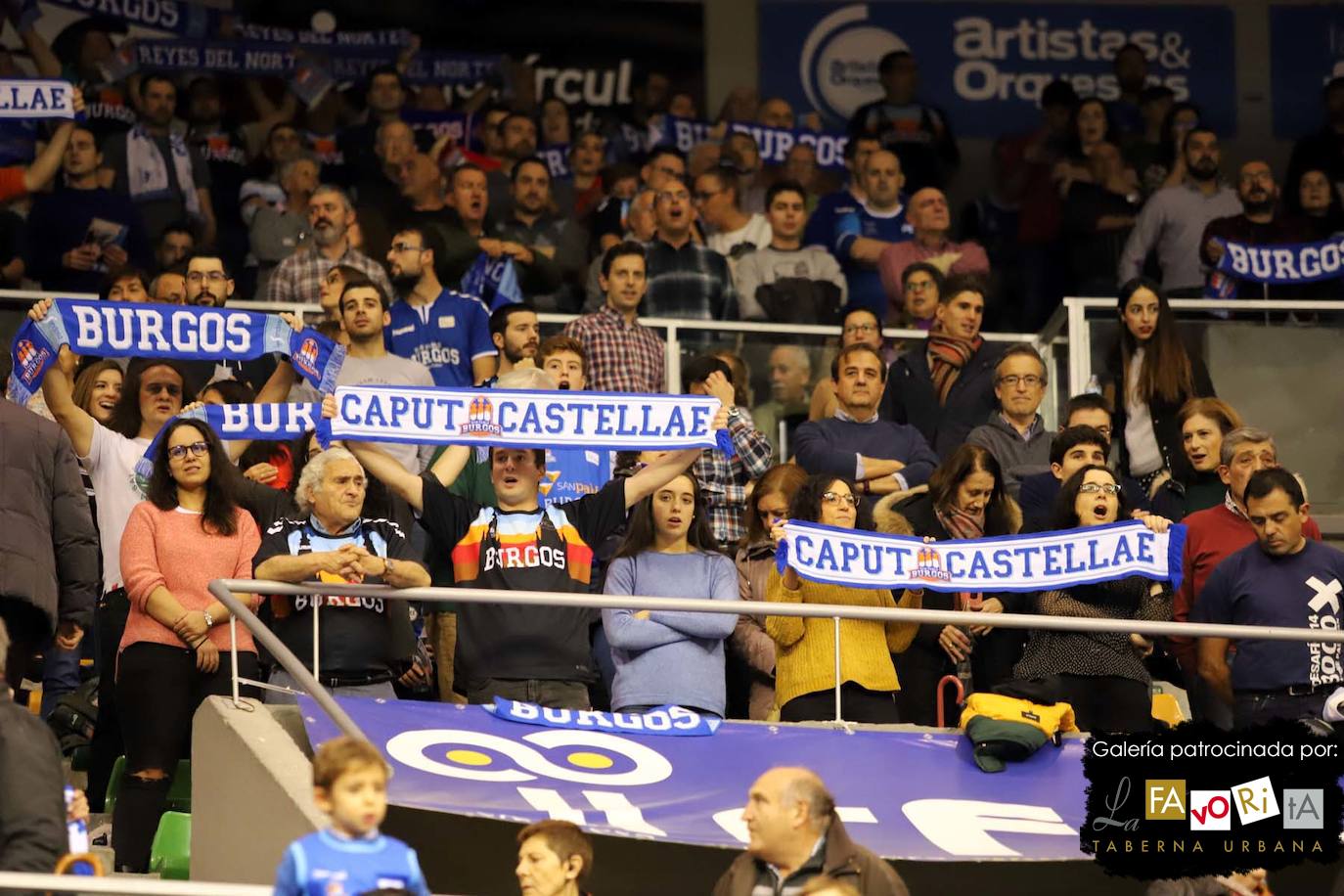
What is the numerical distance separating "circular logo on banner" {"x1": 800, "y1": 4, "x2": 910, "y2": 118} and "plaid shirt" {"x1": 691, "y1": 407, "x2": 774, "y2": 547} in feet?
27.2

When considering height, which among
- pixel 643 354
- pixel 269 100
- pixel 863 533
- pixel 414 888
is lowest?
pixel 414 888

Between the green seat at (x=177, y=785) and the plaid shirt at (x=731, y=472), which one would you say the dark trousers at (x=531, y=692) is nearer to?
the green seat at (x=177, y=785)

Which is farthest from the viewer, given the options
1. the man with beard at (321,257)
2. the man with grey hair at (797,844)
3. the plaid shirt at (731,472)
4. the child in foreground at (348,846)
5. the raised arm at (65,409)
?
the man with beard at (321,257)

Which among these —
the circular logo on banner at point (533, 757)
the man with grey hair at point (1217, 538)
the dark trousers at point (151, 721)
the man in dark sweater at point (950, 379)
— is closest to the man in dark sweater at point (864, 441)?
the man in dark sweater at point (950, 379)

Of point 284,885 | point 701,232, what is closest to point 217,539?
point 284,885

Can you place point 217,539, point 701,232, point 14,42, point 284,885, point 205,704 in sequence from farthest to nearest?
1. point 14,42
2. point 701,232
3. point 217,539
4. point 205,704
5. point 284,885

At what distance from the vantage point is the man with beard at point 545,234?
1573 cm

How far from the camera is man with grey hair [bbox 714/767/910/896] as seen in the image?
27.5 ft

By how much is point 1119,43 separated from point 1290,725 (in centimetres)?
1145

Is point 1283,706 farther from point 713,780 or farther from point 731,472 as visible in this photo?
point 731,472

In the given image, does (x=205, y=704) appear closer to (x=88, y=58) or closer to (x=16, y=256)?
(x=16, y=256)

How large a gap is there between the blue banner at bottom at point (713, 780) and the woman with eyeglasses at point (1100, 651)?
0.25m

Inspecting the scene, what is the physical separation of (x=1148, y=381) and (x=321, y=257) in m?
4.68

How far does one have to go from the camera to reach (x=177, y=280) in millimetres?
13539
